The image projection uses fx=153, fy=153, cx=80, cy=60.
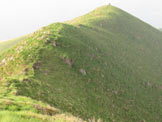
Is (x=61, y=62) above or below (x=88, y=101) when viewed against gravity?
above

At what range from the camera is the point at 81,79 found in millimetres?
29094

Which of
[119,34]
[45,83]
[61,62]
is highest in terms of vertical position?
[119,34]

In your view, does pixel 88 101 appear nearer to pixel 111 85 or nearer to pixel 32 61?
pixel 111 85

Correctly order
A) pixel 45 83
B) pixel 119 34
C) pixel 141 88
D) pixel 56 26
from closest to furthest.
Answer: pixel 45 83
pixel 141 88
pixel 56 26
pixel 119 34

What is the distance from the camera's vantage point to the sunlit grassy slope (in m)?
19.8

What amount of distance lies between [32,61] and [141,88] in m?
27.0

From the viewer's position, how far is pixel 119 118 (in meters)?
25.0

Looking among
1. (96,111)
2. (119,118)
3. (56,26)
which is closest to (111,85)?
(119,118)

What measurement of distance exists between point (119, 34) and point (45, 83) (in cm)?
4859

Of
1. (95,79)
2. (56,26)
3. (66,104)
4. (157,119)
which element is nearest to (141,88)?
(157,119)

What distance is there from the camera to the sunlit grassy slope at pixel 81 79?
19.8m

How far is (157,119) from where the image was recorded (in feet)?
98.9

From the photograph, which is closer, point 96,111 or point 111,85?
point 96,111

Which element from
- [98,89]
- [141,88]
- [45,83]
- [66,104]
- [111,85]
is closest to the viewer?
[66,104]
